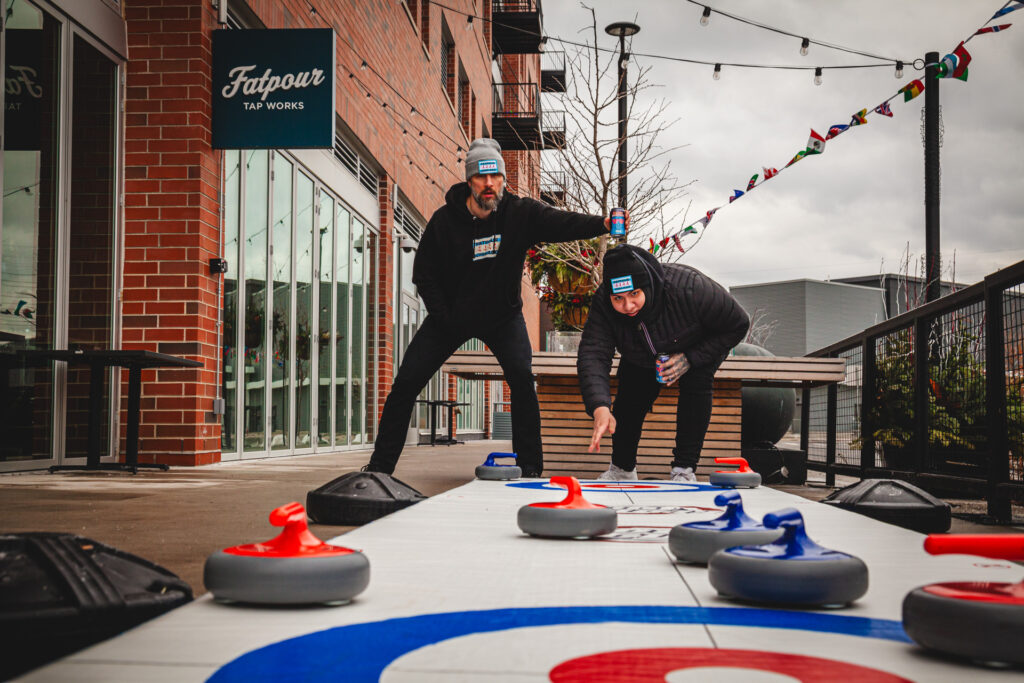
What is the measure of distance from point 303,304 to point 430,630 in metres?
8.71

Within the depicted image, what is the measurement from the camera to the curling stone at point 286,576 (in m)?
1.49

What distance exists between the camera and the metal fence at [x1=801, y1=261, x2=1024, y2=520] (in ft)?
14.6

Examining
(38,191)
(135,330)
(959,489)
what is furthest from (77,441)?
(959,489)

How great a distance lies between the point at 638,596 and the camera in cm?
168

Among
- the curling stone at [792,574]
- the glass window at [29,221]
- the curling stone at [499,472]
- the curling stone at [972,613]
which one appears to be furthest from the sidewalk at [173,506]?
the curling stone at [972,613]

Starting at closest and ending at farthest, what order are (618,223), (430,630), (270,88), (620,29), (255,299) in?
(430,630) < (618,223) < (270,88) < (255,299) < (620,29)

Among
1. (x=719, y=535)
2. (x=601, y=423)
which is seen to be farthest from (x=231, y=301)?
(x=719, y=535)

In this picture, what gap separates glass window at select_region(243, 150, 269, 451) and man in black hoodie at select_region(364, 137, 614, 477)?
382 centimetres

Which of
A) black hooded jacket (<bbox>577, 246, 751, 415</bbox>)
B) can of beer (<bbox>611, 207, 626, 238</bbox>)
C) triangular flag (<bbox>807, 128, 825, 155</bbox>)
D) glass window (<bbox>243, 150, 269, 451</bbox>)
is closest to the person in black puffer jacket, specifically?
black hooded jacket (<bbox>577, 246, 751, 415</bbox>)

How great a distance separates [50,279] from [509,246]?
336 cm

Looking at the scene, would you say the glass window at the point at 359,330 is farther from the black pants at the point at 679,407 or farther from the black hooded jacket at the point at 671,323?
the black hooded jacket at the point at 671,323

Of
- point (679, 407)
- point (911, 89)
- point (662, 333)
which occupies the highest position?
point (911, 89)

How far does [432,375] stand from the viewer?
4488 mm

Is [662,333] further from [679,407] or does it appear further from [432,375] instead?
[432,375]
